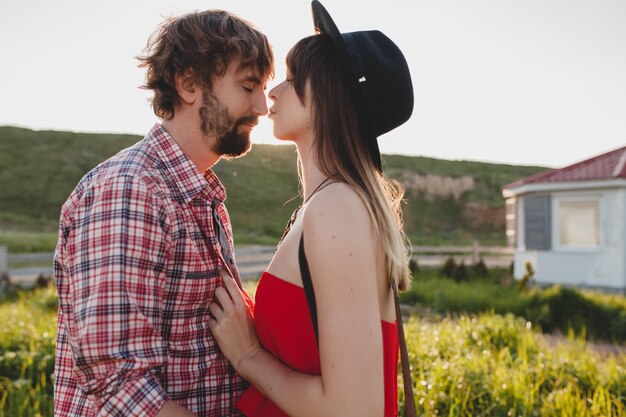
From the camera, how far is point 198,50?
2.10m

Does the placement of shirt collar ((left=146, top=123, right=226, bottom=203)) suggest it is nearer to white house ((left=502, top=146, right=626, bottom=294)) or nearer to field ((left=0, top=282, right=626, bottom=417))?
field ((left=0, top=282, right=626, bottom=417))

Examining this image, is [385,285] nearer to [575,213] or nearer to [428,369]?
[428,369]

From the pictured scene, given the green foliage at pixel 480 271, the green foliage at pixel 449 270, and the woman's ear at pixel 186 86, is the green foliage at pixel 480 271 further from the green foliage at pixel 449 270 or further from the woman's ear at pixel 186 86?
the woman's ear at pixel 186 86

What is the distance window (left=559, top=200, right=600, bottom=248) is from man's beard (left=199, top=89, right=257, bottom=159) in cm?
1552

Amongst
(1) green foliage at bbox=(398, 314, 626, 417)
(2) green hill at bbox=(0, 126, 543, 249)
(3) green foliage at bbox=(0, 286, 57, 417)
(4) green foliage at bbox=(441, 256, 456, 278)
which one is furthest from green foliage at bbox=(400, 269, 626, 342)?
(2) green hill at bbox=(0, 126, 543, 249)

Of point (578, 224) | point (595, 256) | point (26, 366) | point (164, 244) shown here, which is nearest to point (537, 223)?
point (578, 224)

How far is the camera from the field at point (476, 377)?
4008mm

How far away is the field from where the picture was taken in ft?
13.1

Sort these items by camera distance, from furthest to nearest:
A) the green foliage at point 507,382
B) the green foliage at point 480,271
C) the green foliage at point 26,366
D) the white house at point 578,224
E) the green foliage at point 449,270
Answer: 1. the green foliage at point 480,271
2. the green foliage at point 449,270
3. the white house at point 578,224
4. the green foliage at point 26,366
5. the green foliage at point 507,382

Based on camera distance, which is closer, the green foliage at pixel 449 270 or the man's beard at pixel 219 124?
the man's beard at pixel 219 124

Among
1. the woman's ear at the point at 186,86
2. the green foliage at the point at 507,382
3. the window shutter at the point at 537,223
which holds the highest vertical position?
the woman's ear at the point at 186,86

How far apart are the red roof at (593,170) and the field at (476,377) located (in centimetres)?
989

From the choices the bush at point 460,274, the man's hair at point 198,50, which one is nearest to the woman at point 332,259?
the man's hair at point 198,50

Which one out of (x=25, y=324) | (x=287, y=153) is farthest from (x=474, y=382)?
(x=287, y=153)
